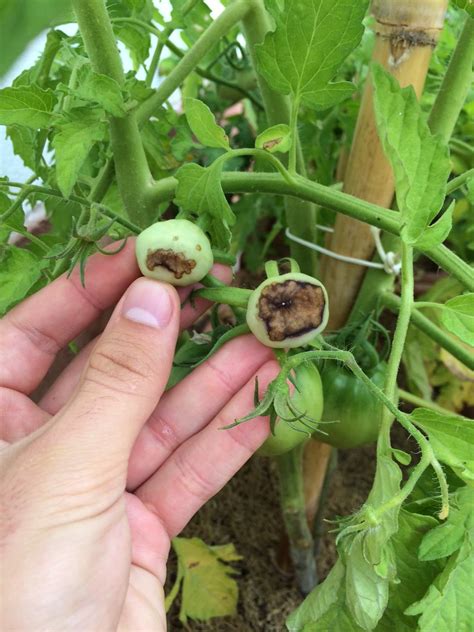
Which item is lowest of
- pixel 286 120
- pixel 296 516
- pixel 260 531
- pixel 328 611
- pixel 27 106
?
pixel 260 531

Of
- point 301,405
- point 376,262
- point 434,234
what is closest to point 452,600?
point 301,405

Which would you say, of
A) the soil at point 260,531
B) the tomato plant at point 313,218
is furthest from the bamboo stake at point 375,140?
the soil at point 260,531

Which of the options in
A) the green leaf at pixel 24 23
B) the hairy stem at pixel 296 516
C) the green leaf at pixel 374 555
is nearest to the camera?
the green leaf at pixel 24 23

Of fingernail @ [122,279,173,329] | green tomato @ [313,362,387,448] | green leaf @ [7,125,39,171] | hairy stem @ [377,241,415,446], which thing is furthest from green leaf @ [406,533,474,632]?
green leaf @ [7,125,39,171]

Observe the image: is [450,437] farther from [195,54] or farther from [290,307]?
[195,54]

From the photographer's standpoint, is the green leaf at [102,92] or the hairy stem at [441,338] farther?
the hairy stem at [441,338]

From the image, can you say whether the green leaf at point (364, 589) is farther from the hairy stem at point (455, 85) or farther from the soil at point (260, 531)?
the soil at point (260, 531)
